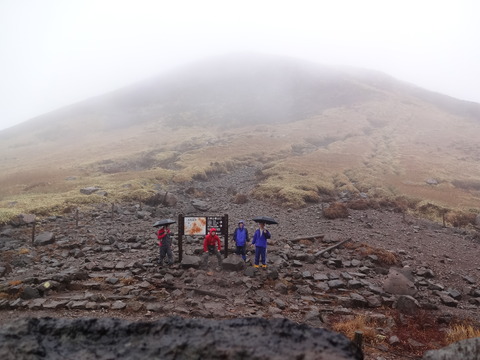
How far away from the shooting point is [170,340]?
4.78 metres

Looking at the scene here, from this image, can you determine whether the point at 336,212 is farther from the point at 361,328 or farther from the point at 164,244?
the point at 361,328

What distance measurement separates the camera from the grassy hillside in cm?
3575

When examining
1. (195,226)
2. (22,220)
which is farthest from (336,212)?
(22,220)

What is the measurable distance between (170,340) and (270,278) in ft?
29.2

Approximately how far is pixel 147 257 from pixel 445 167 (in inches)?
1982

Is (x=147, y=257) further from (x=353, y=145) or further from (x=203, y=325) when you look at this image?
(x=353, y=145)

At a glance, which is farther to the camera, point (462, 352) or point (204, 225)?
point (204, 225)

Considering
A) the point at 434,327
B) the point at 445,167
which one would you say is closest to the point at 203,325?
the point at 434,327

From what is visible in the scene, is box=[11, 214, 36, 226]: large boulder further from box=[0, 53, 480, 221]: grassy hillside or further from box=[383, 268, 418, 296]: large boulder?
box=[383, 268, 418, 296]: large boulder

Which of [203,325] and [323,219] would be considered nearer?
[203,325]

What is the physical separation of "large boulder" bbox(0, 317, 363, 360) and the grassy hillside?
70.4 feet

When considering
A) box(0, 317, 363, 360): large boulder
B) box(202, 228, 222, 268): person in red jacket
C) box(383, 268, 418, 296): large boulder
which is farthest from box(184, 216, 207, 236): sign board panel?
box(0, 317, 363, 360): large boulder

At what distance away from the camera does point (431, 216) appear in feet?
89.1

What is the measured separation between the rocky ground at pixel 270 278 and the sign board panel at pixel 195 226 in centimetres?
118
